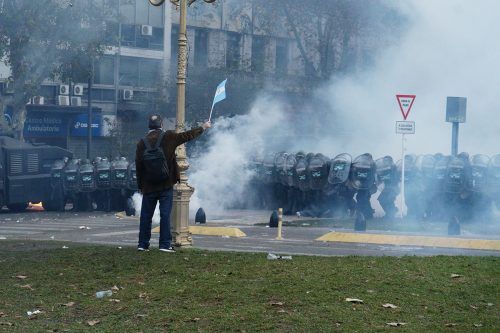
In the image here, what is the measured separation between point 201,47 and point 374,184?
78.3 ft

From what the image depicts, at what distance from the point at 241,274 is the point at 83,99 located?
132 ft

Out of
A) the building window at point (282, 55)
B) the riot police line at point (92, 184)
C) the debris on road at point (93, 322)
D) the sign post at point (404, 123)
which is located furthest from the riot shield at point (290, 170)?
the debris on road at point (93, 322)

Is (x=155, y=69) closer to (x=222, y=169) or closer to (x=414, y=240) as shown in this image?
(x=222, y=169)

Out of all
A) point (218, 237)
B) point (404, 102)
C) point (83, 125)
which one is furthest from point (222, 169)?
point (83, 125)

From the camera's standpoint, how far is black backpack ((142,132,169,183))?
41.5ft

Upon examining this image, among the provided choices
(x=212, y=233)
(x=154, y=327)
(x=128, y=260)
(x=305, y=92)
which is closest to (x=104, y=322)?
(x=154, y=327)

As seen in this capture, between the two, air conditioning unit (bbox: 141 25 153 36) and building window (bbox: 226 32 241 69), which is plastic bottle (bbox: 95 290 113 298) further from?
air conditioning unit (bbox: 141 25 153 36)

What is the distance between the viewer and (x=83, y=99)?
164 ft

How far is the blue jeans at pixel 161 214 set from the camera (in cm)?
1283

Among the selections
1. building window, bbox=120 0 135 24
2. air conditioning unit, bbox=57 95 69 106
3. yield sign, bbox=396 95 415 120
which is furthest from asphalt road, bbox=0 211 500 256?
air conditioning unit, bbox=57 95 69 106

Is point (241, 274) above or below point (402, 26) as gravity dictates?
below

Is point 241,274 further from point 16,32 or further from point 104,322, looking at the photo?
point 16,32

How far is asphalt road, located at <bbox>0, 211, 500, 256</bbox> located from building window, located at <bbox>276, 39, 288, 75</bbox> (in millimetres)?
16490

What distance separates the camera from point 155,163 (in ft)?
41.5
